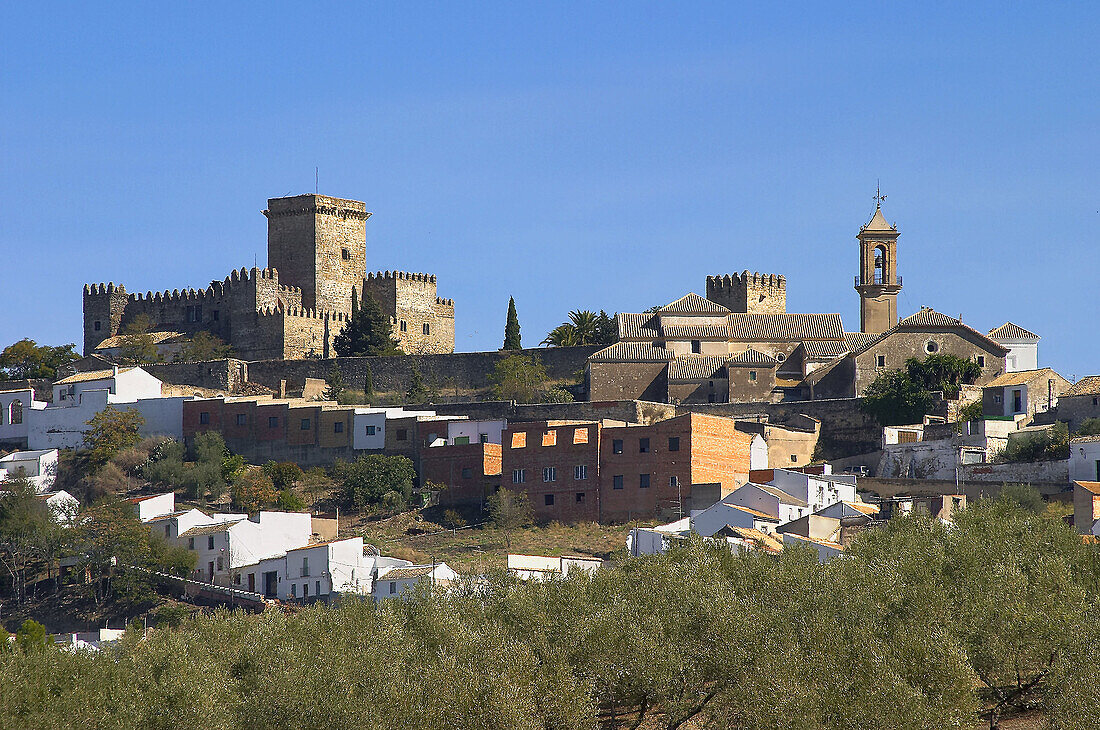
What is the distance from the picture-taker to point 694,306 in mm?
60500

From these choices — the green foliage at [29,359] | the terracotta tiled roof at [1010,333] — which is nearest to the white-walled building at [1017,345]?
the terracotta tiled roof at [1010,333]

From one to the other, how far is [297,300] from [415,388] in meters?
7.46

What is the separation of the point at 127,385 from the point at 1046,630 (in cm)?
3483

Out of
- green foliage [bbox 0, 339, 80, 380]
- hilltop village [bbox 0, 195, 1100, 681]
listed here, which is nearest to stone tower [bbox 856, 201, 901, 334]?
hilltop village [bbox 0, 195, 1100, 681]

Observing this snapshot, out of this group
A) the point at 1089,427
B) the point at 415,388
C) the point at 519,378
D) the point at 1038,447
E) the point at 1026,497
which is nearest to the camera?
the point at 1026,497

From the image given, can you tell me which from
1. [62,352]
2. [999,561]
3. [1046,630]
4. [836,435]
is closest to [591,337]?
[836,435]

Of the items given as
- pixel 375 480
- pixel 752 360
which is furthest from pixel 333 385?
pixel 752 360

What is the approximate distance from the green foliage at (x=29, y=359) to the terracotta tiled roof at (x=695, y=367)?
20834mm

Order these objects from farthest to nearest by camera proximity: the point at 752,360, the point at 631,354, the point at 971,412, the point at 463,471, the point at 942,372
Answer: the point at 631,354 < the point at 752,360 < the point at 942,372 < the point at 971,412 < the point at 463,471

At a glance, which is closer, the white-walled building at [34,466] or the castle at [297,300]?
the white-walled building at [34,466]

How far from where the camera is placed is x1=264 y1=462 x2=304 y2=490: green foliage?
2023 inches

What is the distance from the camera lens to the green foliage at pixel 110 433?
174 ft

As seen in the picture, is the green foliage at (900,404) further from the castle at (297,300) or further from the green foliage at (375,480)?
the castle at (297,300)

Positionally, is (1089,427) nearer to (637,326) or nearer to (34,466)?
(637,326)
